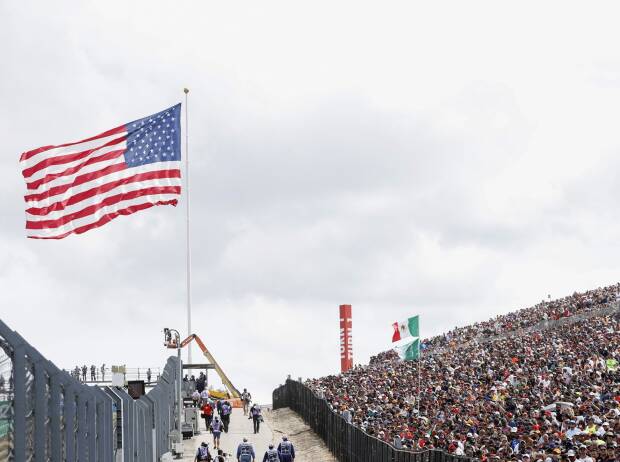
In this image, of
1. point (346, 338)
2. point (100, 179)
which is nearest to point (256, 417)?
point (100, 179)

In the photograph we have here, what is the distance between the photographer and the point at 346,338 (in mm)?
83375

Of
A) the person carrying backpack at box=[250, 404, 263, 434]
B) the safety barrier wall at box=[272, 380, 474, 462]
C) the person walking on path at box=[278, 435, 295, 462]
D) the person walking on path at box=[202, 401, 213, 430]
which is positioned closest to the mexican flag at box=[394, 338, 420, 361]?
the safety barrier wall at box=[272, 380, 474, 462]

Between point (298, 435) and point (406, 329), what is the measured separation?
7119mm

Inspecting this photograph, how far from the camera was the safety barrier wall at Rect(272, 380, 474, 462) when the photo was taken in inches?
824

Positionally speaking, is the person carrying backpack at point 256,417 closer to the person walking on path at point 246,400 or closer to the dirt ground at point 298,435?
the dirt ground at point 298,435

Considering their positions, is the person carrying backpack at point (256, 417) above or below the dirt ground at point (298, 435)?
above

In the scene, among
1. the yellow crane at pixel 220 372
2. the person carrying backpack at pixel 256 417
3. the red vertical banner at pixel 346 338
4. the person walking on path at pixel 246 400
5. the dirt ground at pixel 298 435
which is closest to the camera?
the dirt ground at pixel 298 435

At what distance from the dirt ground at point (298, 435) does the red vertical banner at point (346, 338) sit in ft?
87.5

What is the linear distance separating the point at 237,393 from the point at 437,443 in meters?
35.7

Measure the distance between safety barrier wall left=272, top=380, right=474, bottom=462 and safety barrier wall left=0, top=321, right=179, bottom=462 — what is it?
6.00 m

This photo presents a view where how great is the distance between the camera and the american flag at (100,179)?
24469 millimetres

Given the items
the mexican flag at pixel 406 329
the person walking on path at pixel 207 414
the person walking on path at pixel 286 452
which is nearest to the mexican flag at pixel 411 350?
the mexican flag at pixel 406 329

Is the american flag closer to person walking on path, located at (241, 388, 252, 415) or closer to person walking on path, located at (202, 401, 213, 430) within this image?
person walking on path, located at (202, 401, 213, 430)

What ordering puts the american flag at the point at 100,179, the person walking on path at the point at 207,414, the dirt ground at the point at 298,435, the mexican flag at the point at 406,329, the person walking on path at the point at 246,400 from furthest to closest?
the person walking on path at the point at 246,400 < the mexican flag at the point at 406,329 < the person walking on path at the point at 207,414 < the dirt ground at the point at 298,435 < the american flag at the point at 100,179
